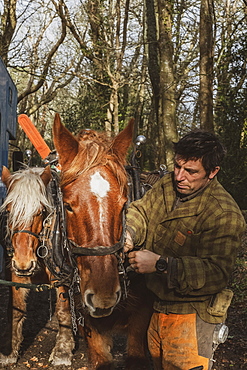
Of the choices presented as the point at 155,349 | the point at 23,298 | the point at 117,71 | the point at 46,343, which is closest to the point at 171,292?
the point at 155,349

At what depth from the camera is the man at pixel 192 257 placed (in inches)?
95.3

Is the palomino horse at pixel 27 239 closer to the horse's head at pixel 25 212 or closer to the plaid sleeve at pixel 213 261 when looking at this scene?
the horse's head at pixel 25 212

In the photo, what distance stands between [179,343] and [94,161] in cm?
116

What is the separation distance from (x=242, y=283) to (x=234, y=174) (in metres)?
5.16

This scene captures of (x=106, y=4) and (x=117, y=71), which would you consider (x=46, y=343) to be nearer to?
(x=117, y=71)

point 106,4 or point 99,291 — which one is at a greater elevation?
point 106,4

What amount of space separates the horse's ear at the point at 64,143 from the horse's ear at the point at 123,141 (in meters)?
0.25

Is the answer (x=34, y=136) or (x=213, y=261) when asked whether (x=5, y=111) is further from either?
(x=213, y=261)

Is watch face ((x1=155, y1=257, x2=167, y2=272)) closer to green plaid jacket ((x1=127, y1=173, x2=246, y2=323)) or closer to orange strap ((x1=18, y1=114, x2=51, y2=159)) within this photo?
green plaid jacket ((x1=127, y1=173, x2=246, y2=323))

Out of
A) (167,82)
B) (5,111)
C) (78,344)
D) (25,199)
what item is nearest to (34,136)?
(5,111)

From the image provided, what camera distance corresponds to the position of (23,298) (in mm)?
5230

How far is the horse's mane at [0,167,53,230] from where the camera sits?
15.3ft

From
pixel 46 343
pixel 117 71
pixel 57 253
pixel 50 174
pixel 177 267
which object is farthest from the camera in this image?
pixel 117 71

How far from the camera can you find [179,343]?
2615 millimetres
